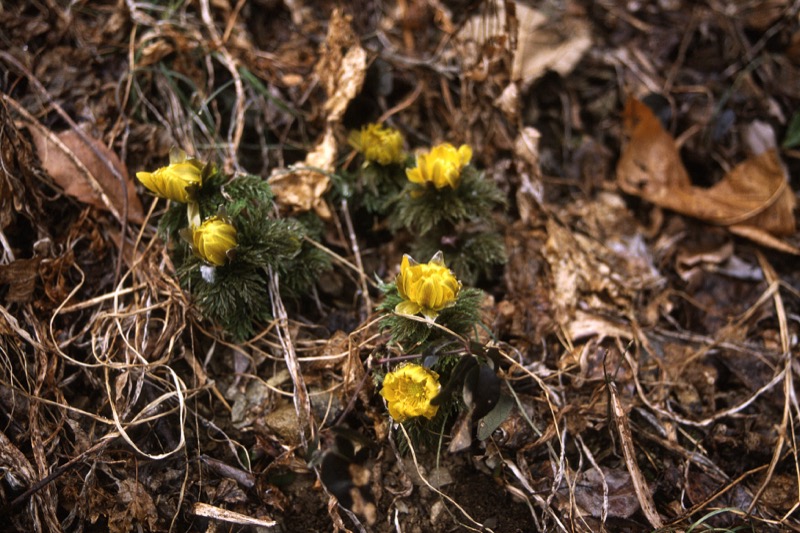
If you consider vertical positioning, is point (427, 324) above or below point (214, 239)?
below

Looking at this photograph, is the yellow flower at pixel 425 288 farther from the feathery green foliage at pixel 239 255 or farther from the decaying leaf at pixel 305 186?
the decaying leaf at pixel 305 186

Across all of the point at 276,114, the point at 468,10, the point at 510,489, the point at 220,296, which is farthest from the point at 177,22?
the point at 510,489

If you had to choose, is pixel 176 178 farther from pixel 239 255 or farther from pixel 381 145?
pixel 381 145

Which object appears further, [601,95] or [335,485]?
[601,95]

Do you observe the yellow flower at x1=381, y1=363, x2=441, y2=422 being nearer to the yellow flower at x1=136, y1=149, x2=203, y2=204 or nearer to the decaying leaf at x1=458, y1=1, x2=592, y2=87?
the yellow flower at x1=136, y1=149, x2=203, y2=204

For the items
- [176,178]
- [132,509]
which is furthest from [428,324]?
[132,509]

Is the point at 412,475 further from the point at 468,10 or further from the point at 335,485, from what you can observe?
the point at 468,10
